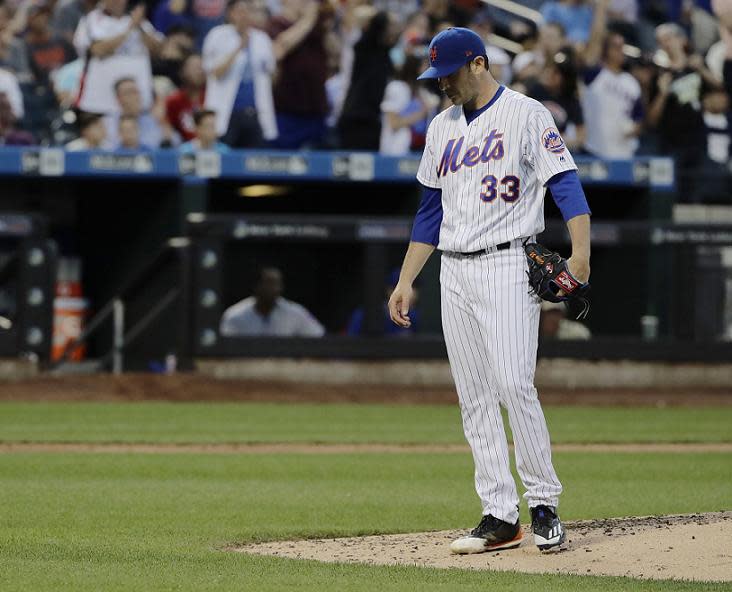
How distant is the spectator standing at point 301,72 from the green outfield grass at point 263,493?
4.05 metres

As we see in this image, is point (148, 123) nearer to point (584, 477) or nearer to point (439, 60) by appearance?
point (584, 477)

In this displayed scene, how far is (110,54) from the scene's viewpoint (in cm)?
1492

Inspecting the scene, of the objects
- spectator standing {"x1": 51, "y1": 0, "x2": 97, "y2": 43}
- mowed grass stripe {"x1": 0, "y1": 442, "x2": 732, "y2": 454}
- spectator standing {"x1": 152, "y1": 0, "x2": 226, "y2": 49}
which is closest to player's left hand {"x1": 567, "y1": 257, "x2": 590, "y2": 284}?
mowed grass stripe {"x1": 0, "y1": 442, "x2": 732, "y2": 454}

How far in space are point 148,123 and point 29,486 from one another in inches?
318

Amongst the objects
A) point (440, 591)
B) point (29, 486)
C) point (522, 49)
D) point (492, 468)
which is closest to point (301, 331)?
point (522, 49)

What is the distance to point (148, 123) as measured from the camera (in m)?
15.4

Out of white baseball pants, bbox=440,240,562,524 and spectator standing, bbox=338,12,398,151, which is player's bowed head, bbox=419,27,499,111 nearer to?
white baseball pants, bbox=440,240,562,524

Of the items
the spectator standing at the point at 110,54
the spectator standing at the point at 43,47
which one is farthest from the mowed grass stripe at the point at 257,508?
the spectator standing at the point at 43,47

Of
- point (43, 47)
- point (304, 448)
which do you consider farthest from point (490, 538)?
point (43, 47)

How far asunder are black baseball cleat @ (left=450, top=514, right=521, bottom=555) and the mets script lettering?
4.31 ft

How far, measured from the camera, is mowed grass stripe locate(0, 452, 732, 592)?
4.97 meters

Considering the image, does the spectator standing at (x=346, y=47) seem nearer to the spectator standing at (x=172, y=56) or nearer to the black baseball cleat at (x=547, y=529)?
the spectator standing at (x=172, y=56)

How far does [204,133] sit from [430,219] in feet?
30.2

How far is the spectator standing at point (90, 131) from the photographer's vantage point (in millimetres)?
14680
